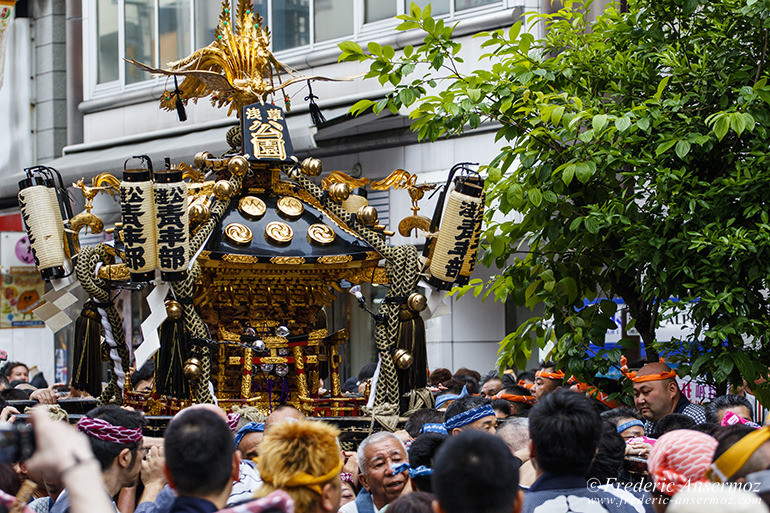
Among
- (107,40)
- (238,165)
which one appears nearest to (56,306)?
(238,165)

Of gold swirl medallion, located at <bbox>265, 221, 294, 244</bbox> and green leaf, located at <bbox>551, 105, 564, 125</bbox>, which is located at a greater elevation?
green leaf, located at <bbox>551, 105, 564, 125</bbox>

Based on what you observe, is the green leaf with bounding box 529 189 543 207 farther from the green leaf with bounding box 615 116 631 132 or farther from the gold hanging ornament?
the gold hanging ornament

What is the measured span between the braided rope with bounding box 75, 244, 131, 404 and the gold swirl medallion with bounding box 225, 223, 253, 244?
121 centimetres

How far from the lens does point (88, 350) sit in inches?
345

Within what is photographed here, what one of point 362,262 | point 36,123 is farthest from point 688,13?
point 36,123

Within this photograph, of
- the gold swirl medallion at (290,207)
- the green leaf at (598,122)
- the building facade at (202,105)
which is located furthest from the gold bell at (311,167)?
the building facade at (202,105)

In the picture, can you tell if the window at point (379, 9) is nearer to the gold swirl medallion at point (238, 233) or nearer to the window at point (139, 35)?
the window at point (139, 35)

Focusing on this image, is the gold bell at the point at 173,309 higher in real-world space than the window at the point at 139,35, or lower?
lower

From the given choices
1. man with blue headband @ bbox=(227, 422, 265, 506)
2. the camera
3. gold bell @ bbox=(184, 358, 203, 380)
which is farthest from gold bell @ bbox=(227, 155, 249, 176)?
the camera

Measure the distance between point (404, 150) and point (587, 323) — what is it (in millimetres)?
8576

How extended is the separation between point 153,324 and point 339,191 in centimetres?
199

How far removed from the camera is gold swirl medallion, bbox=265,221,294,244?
27.4 ft

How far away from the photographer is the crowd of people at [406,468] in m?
2.90

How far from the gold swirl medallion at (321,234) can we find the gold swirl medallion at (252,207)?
44cm
